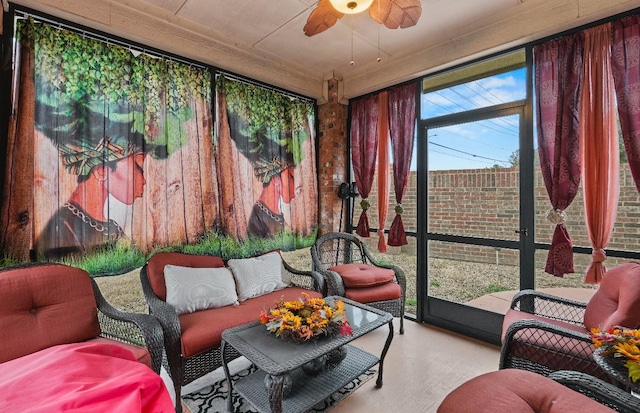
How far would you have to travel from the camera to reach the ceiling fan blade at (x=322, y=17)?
1.83 metres

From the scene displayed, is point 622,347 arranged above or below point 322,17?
below

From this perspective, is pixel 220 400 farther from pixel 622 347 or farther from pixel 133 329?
pixel 622 347

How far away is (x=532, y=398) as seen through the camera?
1.32 metres

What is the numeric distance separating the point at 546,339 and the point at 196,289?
2.42 metres

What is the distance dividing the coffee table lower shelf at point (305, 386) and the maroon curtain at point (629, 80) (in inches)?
93.6

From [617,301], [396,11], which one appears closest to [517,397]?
[617,301]

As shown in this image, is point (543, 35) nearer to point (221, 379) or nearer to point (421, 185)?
point (421, 185)

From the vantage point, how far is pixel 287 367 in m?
1.58

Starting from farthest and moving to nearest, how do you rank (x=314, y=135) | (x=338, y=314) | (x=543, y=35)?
(x=314, y=135)
(x=543, y=35)
(x=338, y=314)

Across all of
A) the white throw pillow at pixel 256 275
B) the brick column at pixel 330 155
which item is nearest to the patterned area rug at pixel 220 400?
the white throw pillow at pixel 256 275

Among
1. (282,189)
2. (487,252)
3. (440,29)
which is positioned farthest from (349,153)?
(487,252)

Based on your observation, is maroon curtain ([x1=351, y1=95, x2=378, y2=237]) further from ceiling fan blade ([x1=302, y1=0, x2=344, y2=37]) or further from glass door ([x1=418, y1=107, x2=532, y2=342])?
ceiling fan blade ([x1=302, y1=0, x2=344, y2=37])

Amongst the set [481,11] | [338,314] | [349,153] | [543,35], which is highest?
[481,11]

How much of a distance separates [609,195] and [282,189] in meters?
2.96
